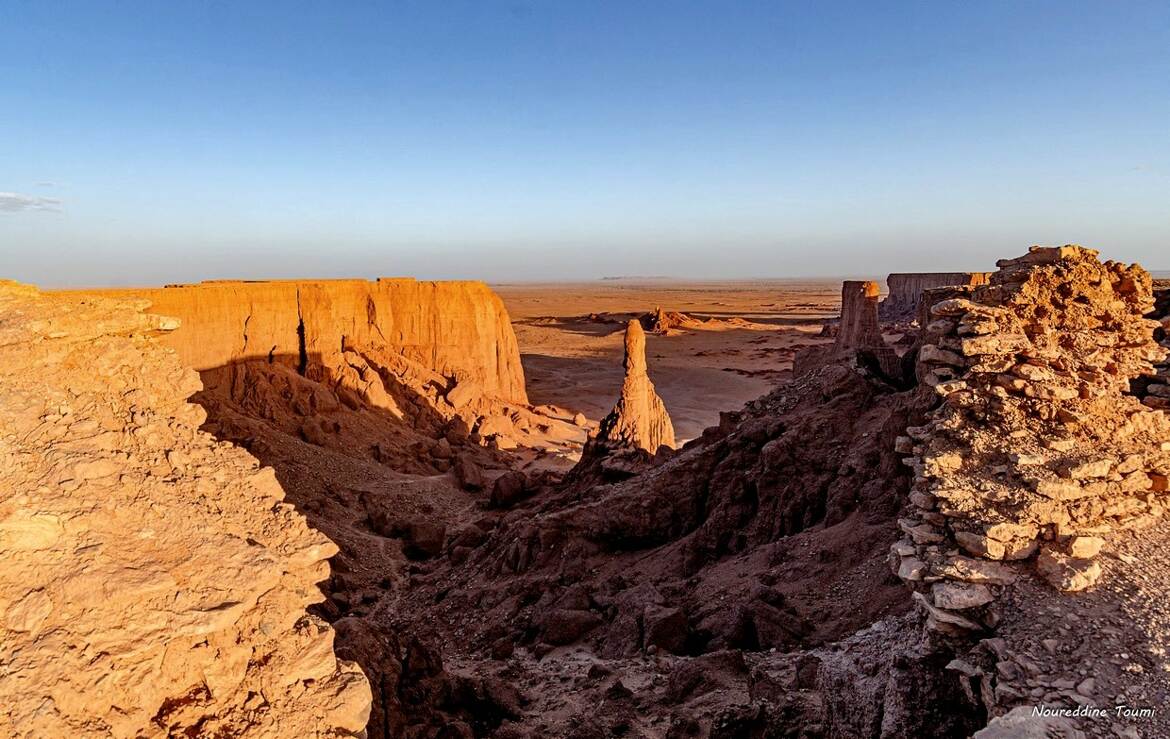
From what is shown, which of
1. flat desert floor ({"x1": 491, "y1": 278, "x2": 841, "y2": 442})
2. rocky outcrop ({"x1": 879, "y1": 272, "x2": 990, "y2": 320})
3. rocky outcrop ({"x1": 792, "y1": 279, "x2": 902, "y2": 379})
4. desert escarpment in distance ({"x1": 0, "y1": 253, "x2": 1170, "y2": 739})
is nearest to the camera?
desert escarpment in distance ({"x1": 0, "y1": 253, "x2": 1170, "y2": 739})

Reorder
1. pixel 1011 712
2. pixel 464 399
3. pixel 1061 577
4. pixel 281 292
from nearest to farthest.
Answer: pixel 1011 712
pixel 1061 577
pixel 281 292
pixel 464 399

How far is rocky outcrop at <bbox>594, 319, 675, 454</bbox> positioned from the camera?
16.5 metres

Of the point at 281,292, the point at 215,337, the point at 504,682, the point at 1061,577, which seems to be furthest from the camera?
the point at 281,292

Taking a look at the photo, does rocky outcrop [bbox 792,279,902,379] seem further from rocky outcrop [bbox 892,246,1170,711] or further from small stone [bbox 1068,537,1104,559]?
small stone [bbox 1068,537,1104,559]

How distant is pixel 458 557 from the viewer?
13.0 metres

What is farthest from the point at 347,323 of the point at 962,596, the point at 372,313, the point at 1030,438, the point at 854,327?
the point at 962,596

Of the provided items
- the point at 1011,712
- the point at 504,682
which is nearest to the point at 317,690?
the point at 504,682

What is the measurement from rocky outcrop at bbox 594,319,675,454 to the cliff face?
8833 millimetres

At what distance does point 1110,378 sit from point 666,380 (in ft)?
103

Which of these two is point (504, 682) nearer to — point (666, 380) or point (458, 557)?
point (458, 557)

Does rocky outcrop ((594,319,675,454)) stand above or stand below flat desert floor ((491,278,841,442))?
above

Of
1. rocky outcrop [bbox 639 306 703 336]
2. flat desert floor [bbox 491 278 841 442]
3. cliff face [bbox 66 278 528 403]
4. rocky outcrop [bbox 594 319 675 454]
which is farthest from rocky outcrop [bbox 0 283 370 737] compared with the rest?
rocky outcrop [bbox 639 306 703 336]

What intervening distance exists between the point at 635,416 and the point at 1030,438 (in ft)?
37.8

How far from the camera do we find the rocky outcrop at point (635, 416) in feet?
54.2
